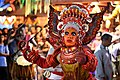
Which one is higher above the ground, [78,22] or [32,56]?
[78,22]

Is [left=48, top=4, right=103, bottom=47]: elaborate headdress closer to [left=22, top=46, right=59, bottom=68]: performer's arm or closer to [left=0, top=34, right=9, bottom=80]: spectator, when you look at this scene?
[left=22, top=46, right=59, bottom=68]: performer's arm

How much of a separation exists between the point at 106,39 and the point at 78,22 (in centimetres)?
19

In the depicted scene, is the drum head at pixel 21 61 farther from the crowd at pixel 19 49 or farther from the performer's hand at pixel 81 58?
the performer's hand at pixel 81 58

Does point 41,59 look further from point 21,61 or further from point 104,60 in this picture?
point 104,60

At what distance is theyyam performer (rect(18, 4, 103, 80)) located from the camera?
1957 mm

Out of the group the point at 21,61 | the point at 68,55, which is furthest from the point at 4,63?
the point at 68,55

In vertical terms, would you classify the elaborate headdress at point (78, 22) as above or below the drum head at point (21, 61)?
above

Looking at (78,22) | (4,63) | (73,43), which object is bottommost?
(4,63)

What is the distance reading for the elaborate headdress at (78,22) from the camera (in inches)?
77.3

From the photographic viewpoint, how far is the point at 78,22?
198 centimetres

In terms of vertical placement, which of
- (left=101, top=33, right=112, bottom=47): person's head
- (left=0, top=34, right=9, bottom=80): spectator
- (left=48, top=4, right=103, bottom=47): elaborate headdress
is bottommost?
(left=0, top=34, right=9, bottom=80): spectator

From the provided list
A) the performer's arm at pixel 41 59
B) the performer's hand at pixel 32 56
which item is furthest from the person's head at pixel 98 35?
the performer's hand at pixel 32 56

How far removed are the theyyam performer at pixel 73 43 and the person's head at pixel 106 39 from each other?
6cm

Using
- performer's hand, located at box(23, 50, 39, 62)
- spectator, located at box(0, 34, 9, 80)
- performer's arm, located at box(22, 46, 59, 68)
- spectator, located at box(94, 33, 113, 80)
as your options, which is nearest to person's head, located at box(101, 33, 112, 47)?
spectator, located at box(94, 33, 113, 80)
